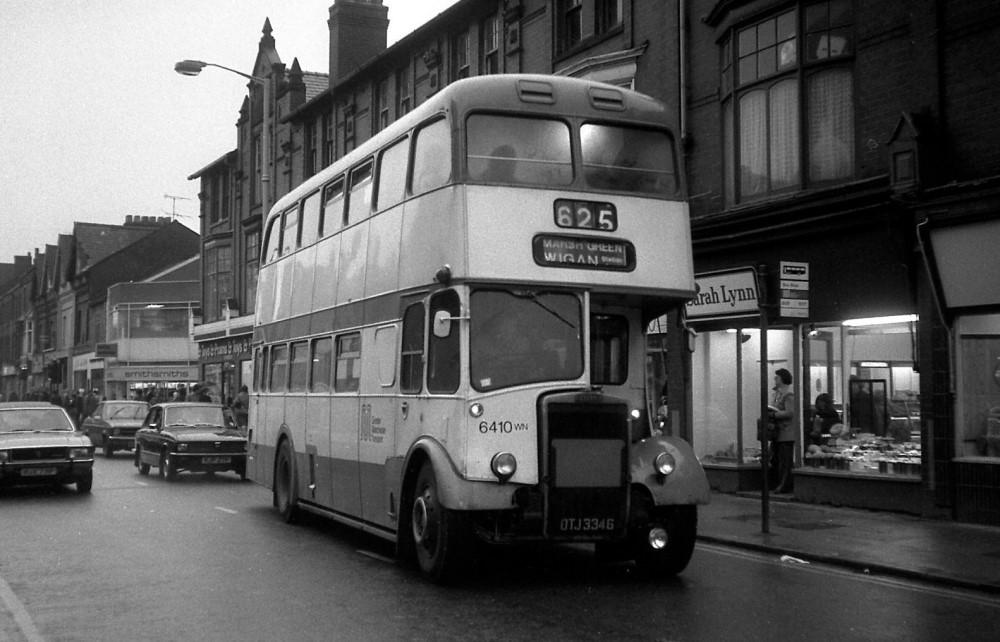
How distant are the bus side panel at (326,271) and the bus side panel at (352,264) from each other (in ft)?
0.60

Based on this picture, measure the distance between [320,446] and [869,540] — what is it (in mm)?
6472

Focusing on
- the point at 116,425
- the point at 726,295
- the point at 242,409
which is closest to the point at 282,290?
the point at 726,295

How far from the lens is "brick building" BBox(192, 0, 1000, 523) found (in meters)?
14.0

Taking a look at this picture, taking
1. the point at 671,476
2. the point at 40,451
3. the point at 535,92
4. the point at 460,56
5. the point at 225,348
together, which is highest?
the point at 460,56

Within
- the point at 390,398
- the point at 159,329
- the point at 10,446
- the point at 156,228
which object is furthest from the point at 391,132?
the point at 156,228

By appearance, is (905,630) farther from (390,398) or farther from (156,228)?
(156,228)

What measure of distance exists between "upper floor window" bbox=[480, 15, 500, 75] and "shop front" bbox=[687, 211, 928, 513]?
31.5ft

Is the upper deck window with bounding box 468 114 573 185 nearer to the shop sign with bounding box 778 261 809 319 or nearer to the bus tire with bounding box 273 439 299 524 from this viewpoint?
the shop sign with bounding box 778 261 809 319

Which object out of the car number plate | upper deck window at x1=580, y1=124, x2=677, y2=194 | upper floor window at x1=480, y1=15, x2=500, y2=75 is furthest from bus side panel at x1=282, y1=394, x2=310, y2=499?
upper floor window at x1=480, y1=15, x2=500, y2=75

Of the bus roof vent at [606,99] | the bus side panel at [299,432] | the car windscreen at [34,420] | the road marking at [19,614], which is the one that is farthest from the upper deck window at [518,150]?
the car windscreen at [34,420]

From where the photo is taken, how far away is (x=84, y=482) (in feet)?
61.0

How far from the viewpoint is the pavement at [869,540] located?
10.4 m

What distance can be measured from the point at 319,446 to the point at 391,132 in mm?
4128

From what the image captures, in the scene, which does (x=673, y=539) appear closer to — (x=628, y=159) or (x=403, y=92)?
(x=628, y=159)
